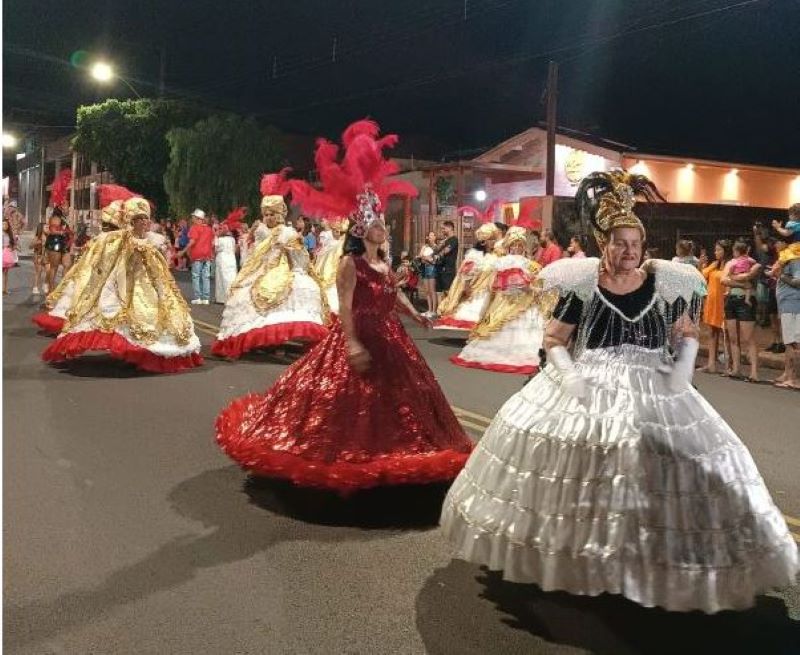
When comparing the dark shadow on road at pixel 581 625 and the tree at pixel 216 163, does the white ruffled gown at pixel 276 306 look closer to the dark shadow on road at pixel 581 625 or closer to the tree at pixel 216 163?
the dark shadow on road at pixel 581 625

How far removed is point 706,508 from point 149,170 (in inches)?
1463

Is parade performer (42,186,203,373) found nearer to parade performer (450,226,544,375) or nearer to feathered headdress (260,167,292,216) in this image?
feathered headdress (260,167,292,216)

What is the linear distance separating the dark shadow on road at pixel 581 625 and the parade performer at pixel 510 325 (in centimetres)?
623

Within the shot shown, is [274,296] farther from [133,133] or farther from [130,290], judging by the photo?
[133,133]

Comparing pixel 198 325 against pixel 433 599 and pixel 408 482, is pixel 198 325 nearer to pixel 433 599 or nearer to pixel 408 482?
pixel 408 482

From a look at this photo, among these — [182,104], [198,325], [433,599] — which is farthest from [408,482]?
[182,104]

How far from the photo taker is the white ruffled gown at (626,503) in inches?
128

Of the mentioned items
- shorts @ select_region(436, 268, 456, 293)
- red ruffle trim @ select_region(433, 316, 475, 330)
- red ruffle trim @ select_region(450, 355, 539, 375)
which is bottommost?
red ruffle trim @ select_region(450, 355, 539, 375)

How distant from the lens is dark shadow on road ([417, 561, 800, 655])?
339cm

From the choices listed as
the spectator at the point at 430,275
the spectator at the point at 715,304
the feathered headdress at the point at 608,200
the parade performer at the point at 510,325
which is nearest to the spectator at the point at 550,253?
the parade performer at the point at 510,325

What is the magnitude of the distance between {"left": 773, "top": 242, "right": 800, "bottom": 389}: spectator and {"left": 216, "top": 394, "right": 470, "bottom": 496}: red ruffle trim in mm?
6133

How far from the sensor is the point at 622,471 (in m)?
3.38

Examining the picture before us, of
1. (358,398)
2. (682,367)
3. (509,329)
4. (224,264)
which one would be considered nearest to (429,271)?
(224,264)

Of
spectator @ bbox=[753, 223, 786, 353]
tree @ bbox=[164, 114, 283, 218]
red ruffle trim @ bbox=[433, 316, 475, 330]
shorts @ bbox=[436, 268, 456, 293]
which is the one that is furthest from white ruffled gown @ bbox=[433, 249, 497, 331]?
tree @ bbox=[164, 114, 283, 218]
